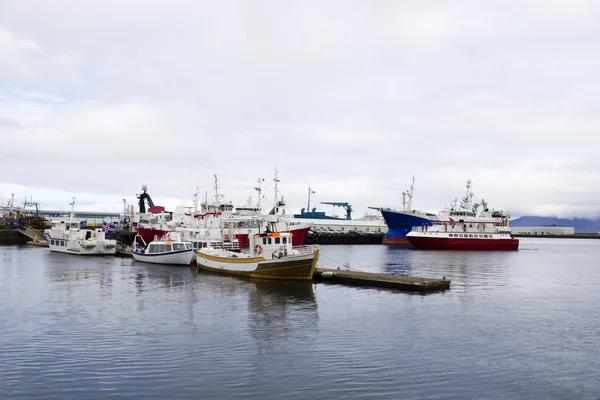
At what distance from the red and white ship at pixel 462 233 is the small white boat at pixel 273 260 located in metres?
65.5

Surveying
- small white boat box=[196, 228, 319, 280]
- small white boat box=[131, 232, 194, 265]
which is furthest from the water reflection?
small white boat box=[131, 232, 194, 265]

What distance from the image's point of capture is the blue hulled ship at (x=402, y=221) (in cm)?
11750

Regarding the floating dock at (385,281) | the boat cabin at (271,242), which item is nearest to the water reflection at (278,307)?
the floating dock at (385,281)

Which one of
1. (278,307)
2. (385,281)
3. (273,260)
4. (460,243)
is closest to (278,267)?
(273,260)

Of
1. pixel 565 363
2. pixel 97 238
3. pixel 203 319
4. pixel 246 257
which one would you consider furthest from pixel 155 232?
pixel 565 363

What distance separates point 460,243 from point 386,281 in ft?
229

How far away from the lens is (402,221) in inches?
A: 4889

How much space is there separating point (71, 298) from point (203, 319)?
1226 centimetres

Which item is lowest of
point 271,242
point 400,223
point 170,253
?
point 170,253

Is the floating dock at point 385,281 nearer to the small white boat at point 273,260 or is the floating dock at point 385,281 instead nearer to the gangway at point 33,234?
the small white boat at point 273,260

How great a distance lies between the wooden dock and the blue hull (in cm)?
7435

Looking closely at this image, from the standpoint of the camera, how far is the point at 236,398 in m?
14.9

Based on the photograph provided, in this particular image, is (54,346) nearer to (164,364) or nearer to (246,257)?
(164,364)

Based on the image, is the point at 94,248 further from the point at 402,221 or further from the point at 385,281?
the point at 402,221
